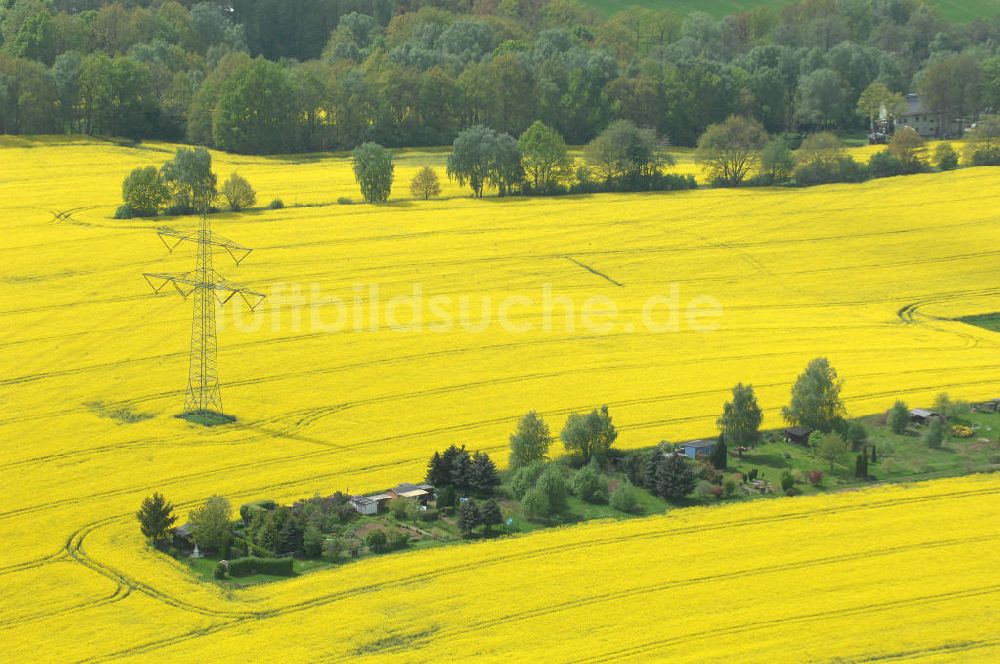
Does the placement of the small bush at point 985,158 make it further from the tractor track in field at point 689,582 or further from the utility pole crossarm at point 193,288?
the tractor track in field at point 689,582

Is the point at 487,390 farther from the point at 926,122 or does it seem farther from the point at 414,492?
the point at 926,122

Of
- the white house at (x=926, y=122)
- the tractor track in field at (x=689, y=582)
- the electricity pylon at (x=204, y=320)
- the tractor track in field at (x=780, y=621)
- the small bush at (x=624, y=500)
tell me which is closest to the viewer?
the tractor track in field at (x=780, y=621)

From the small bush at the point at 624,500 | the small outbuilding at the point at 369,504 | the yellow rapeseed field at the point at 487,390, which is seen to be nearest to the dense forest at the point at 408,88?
the yellow rapeseed field at the point at 487,390

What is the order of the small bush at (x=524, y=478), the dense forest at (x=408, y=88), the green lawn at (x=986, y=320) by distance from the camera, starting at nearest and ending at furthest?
1. the small bush at (x=524, y=478)
2. the green lawn at (x=986, y=320)
3. the dense forest at (x=408, y=88)

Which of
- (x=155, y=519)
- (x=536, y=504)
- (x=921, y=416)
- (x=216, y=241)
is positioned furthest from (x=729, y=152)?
(x=155, y=519)

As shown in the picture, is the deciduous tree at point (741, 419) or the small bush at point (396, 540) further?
the deciduous tree at point (741, 419)

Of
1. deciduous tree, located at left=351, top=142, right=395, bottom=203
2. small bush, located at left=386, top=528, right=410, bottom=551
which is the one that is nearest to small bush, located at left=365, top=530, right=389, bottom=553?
small bush, located at left=386, top=528, right=410, bottom=551

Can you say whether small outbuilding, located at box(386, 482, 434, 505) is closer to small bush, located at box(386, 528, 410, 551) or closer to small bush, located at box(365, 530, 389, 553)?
small bush, located at box(386, 528, 410, 551)
